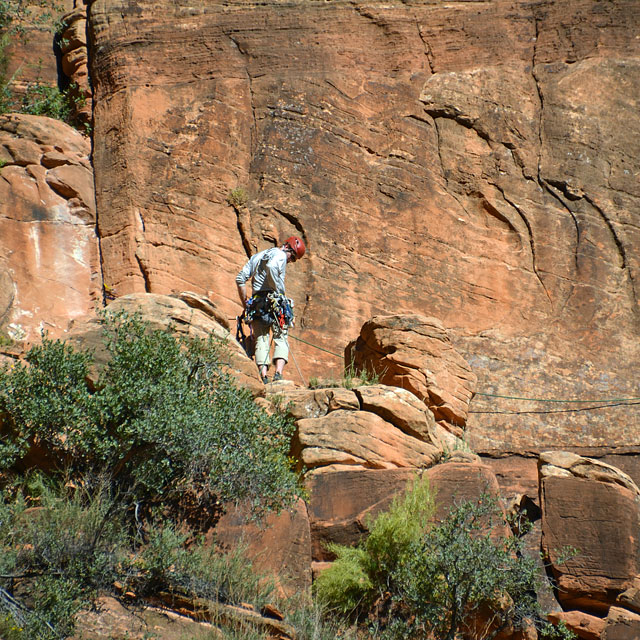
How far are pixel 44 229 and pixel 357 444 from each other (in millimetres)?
6341

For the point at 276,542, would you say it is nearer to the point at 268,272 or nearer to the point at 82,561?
the point at 82,561

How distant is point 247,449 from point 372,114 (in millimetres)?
8320

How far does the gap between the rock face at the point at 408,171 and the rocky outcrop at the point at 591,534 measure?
349 centimetres

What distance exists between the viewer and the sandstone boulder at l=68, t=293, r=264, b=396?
9164 millimetres

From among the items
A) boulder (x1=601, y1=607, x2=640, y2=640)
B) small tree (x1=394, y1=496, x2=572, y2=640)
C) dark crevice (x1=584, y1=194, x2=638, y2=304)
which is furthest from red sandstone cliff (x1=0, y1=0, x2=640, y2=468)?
small tree (x1=394, y1=496, x2=572, y2=640)

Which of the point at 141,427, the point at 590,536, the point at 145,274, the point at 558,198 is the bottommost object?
the point at 590,536

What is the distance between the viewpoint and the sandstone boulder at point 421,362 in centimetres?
1100

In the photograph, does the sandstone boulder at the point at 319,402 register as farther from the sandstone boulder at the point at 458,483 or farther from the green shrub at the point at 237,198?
the green shrub at the point at 237,198

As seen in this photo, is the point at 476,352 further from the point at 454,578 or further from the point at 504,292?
the point at 454,578

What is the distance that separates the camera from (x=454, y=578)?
7621 millimetres

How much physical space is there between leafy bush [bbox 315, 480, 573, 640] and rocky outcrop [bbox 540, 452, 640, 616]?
0.56 metres

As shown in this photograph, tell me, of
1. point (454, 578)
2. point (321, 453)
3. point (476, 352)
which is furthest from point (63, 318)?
point (454, 578)

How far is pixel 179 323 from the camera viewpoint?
374 inches

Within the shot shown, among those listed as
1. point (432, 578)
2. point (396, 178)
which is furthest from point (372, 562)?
point (396, 178)
